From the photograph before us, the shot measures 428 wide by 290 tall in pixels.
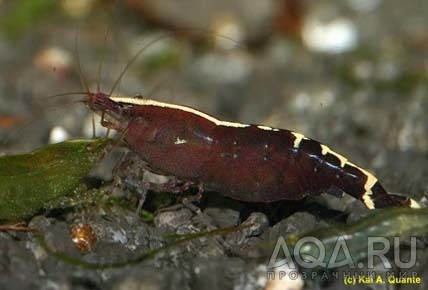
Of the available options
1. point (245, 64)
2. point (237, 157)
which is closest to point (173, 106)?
point (237, 157)

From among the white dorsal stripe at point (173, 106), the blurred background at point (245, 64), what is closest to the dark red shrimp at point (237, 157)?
the white dorsal stripe at point (173, 106)

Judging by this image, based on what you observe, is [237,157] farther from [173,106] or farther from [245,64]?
[245,64]

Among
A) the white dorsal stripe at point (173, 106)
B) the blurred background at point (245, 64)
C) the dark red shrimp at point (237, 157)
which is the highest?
the blurred background at point (245, 64)

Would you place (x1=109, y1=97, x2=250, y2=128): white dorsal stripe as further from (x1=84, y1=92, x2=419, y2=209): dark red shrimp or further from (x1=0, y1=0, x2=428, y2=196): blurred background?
(x1=0, y1=0, x2=428, y2=196): blurred background

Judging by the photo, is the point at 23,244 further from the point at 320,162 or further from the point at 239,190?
the point at 320,162

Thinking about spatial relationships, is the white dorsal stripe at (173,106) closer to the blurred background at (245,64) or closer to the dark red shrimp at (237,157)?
the dark red shrimp at (237,157)

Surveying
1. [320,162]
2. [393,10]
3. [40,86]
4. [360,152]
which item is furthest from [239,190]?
[393,10]

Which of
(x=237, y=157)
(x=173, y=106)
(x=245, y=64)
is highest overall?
(x=245, y=64)
